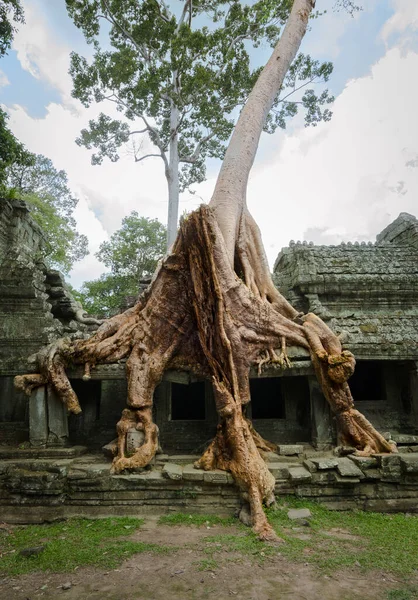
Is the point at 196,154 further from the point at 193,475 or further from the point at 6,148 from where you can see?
the point at 193,475

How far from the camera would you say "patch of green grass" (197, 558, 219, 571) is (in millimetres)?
3512

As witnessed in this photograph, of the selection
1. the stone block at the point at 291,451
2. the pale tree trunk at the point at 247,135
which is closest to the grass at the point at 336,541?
the stone block at the point at 291,451

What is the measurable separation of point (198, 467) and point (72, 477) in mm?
1634

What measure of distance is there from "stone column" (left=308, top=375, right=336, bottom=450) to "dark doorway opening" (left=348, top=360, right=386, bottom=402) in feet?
8.80

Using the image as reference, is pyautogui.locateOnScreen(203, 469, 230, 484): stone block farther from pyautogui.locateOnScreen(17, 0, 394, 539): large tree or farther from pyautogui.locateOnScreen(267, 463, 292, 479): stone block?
pyautogui.locateOnScreen(267, 463, 292, 479): stone block

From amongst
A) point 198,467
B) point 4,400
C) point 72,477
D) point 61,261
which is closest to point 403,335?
point 198,467

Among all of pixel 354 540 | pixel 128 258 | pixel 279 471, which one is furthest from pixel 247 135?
pixel 128 258

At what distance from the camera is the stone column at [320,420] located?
5.98 m

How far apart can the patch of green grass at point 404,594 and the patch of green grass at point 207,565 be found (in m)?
1.45

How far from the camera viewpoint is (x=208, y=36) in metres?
13.9

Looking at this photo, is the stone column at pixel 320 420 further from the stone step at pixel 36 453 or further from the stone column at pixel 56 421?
the stone column at pixel 56 421

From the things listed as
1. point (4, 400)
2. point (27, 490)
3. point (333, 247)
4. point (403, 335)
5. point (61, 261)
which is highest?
point (61, 261)

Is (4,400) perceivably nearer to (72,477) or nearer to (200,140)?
(72,477)

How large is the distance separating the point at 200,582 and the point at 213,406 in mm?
4129
